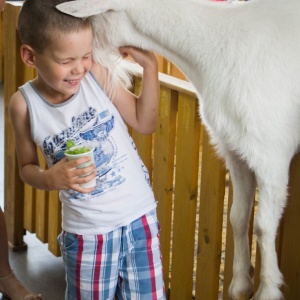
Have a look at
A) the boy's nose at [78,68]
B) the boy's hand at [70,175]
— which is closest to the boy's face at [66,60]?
the boy's nose at [78,68]

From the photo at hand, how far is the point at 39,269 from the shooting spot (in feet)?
9.79

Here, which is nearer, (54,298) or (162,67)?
(54,298)

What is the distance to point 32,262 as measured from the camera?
10.0ft

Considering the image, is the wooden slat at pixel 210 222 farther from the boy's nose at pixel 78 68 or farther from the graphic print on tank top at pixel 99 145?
the boy's nose at pixel 78 68

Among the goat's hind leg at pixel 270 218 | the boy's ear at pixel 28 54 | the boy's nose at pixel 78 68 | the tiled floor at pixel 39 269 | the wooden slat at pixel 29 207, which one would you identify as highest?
the boy's ear at pixel 28 54

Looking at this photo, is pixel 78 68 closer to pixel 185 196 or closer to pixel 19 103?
pixel 19 103

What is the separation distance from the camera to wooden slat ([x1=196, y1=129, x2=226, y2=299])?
205cm

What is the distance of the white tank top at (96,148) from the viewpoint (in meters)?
1.63

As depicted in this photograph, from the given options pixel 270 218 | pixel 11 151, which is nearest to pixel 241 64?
pixel 270 218

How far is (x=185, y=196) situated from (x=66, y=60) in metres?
0.86

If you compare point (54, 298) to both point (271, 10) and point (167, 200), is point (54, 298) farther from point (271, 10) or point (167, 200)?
point (271, 10)

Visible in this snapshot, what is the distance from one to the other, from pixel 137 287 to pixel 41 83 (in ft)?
1.86

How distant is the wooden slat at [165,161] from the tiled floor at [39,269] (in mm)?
570

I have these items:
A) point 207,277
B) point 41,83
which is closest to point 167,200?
point 207,277
